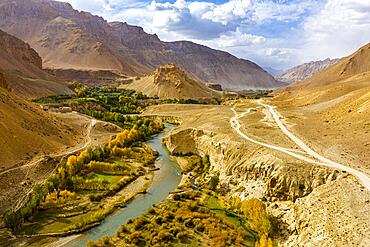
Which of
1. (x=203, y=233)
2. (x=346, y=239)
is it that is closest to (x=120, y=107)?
(x=203, y=233)

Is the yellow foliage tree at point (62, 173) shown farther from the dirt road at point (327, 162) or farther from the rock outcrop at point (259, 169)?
the dirt road at point (327, 162)

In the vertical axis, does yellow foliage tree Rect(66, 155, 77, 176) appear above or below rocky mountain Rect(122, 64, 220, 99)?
below

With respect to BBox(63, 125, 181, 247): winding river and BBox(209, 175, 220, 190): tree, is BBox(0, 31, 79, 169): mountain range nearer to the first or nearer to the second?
BBox(63, 125, 181, 247): winding river

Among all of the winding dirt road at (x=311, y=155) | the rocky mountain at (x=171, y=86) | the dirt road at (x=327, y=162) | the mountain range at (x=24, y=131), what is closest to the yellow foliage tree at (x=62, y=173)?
the mountain range at (x=24, y=131)

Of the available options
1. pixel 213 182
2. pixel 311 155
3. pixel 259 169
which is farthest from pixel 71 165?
pixel 311 155

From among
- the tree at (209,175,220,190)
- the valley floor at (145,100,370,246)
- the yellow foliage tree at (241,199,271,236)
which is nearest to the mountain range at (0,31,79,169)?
the valley floor at (145,100,370,246)

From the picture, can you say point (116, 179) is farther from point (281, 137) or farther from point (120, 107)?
point (120, 107)
